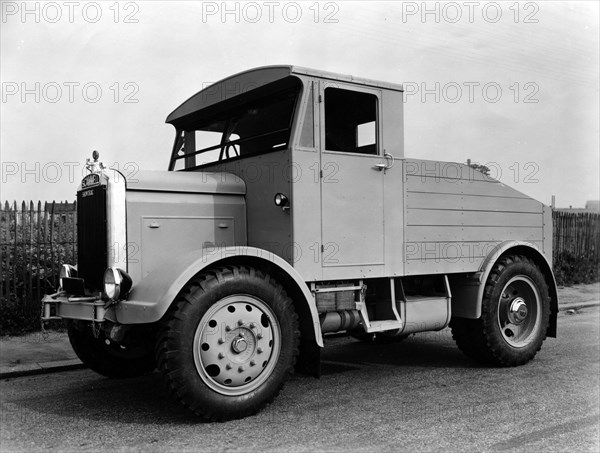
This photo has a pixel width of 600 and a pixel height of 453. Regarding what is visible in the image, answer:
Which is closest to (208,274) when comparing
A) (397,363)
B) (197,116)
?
(197,116)

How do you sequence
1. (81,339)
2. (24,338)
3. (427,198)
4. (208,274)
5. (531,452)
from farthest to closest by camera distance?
(24,338) → (427,198) → (81,339) → (208,274) → (531,452)

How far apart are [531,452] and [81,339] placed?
3.87m

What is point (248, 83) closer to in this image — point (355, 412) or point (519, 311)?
point (355, 412)

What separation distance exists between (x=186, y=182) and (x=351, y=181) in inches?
57.0

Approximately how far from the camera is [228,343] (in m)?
4.62

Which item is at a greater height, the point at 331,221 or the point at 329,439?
the point at 331,221

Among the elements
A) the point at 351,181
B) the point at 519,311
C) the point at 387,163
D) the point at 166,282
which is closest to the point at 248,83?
the point at 351,181

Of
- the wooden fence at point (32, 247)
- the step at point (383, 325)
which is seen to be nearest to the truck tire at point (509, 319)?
the step at point (383, 325)

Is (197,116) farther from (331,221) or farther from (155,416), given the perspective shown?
(155,416)

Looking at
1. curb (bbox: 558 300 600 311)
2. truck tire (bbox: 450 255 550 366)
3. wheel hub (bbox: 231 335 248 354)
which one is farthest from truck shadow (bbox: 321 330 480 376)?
curb (bbox: 558 300 600 311)

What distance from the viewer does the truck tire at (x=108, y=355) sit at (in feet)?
18.5

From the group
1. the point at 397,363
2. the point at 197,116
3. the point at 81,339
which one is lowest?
the point at 397,363

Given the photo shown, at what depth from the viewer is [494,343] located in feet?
20.9

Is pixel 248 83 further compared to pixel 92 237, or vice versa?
pixel 248 83
